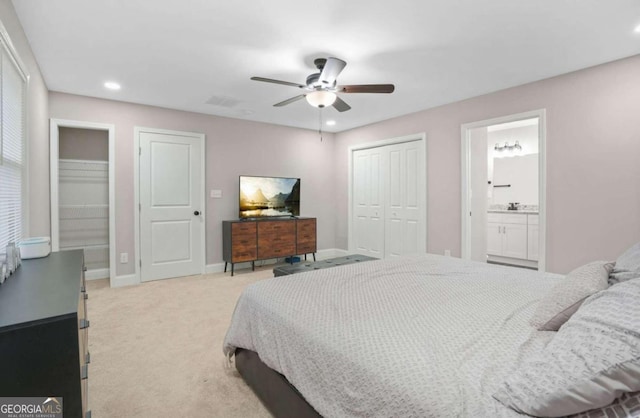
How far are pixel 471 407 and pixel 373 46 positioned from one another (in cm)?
271

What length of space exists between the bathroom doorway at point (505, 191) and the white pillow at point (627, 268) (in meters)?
2.05

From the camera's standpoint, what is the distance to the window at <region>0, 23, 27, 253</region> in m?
2.02

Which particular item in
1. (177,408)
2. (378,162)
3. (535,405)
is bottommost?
(177,408)

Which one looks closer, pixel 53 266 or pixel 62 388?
pixel 62 388

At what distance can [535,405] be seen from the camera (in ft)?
2.61

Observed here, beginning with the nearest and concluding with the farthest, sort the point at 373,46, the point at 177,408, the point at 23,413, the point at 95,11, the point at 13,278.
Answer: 1. the point at 23,413
2. the point at 13,278
3. the point at 177,408
4. the point at 95,11
5. the point at 373,46

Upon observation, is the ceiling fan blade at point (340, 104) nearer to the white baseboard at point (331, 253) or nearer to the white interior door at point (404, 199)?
the white interior door at point (404, 199)

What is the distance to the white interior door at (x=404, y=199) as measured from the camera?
488cm

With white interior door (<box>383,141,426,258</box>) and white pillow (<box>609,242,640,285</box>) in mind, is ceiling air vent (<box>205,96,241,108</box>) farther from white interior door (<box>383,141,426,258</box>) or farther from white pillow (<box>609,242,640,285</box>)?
white pillow (<box>609,242,640,285</box>)

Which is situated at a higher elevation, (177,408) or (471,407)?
(471,407)

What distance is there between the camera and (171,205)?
15.3 feet

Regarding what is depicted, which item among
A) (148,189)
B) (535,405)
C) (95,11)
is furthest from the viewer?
(148,189)

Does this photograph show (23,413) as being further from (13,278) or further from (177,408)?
(177,408)

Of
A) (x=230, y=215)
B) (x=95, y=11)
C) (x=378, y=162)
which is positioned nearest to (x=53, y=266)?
(x=95, y=11)
